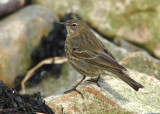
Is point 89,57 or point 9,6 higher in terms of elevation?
point 9,6

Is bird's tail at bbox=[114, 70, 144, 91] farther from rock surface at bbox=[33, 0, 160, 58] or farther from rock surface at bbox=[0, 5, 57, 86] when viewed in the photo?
rock surface at bbox=[33, 0, 160, 58]

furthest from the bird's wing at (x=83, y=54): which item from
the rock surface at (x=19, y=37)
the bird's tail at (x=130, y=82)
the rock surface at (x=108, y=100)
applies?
the rock surface at (x=19, y=37)

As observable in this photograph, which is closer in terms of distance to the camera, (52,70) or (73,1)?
(52,70)

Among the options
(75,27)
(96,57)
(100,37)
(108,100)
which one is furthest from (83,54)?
(100,37)

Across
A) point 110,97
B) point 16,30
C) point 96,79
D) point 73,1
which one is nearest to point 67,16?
point 73,1

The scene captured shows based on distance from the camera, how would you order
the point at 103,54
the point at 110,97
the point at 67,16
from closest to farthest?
the point at 110,97, the point at 103,54, the point at 67,16

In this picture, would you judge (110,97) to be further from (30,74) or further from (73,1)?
(73,1)

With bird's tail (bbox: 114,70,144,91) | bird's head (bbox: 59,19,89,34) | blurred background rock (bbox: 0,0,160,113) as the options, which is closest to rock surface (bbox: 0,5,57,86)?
blurred background rock (bbox: 0,0,160,113)

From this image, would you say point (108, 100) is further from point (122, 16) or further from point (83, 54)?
point (122, 16)
